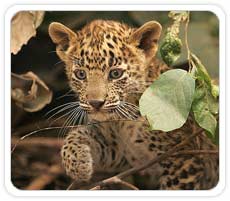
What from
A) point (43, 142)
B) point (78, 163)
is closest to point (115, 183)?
point (78, 163)

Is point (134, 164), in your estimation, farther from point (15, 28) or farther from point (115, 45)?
point (15, 28)

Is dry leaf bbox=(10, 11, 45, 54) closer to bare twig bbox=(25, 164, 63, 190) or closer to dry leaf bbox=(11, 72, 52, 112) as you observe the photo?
dry leaf bbox=(11, 72, 52, 112)

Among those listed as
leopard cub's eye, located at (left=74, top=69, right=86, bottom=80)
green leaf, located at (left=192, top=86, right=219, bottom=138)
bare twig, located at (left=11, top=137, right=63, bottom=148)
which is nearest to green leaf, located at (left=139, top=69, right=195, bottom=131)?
green leaf, located at (left=192, top=86, right=219, bottom=138)

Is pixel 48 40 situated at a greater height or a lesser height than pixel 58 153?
greater

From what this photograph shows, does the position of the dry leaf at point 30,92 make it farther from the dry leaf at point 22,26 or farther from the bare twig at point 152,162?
the bare twig at point 152,162
